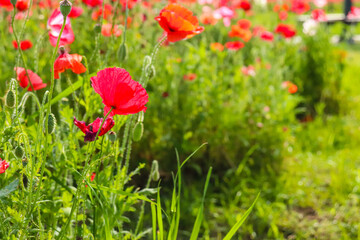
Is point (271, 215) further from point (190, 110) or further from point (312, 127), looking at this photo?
point (312, 127)

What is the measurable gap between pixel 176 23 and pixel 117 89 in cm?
32

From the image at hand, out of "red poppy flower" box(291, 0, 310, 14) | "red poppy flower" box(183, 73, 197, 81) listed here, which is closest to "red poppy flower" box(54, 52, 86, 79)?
"red poppy flower" box(183, 73, 197, 81)

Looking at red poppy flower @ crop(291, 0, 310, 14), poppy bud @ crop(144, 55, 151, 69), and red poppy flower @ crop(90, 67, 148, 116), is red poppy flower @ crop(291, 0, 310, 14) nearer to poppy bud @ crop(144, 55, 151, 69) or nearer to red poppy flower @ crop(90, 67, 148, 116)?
poppy bud @ crop(144, 55, 151, 69)

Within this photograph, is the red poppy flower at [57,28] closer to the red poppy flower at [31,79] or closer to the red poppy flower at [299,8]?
the red poppy flower at [31,79]

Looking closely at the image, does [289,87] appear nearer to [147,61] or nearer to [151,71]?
[151,71]

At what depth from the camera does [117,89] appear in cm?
103

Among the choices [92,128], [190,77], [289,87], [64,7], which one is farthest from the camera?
[289,87]

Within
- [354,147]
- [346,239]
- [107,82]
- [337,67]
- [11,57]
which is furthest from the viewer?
[337,67]

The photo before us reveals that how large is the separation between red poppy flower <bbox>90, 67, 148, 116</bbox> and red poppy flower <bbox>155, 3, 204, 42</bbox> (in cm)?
27

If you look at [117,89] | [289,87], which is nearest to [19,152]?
[117,89]

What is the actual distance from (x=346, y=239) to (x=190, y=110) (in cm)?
96

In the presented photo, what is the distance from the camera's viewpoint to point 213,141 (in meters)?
2.65

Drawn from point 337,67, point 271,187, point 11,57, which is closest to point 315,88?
point 337,67

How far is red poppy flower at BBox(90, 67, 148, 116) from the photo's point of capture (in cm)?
103
